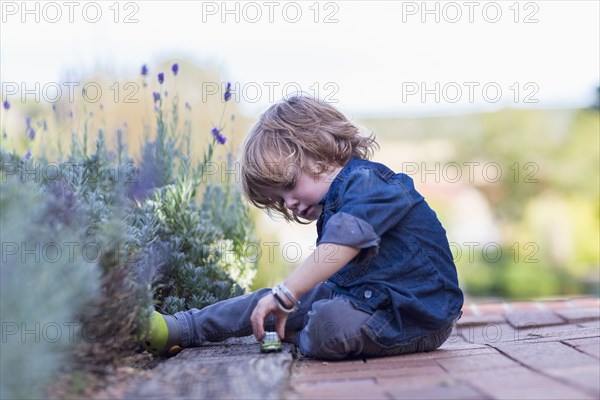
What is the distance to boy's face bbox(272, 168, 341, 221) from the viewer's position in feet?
8.52

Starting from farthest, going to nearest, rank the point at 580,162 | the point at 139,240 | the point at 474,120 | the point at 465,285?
the point at 474,120, the point at 580,162, the point at 465,285, the point at 139,240

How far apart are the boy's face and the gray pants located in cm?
32

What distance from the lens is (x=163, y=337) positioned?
2439 mm

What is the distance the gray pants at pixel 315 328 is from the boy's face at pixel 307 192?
12.6 inches

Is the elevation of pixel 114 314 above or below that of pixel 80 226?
below

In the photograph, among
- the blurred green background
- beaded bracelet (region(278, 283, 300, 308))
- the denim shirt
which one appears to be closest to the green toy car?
beaded bracelet (region(278, 283, 300, 308))

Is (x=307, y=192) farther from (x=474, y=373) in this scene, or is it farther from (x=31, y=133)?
(x=31, y=133)

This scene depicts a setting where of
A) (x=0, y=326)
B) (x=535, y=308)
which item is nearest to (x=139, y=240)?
(x=0, y=326)

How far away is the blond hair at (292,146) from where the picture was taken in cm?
263

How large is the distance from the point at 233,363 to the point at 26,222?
0.70 metres

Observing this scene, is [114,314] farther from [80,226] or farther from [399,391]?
[399,391]

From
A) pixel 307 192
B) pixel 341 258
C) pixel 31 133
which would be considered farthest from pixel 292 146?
pixel 31 133

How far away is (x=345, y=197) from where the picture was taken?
7.73ft

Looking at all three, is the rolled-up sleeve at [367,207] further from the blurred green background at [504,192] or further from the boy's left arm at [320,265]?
the blurred green background at [504,192]
